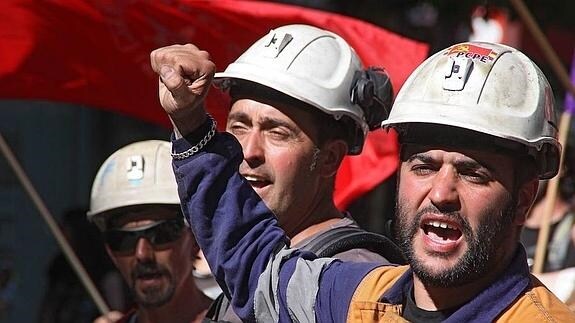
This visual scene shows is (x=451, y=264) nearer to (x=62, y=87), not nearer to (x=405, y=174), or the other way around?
(x=405, y=174)

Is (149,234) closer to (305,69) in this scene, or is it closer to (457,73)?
(305,69)

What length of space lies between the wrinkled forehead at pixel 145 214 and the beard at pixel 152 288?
6.5 inches

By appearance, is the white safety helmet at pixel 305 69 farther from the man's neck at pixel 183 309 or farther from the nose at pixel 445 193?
the nose at pixel 445 193

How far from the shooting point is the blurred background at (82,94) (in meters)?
6.53

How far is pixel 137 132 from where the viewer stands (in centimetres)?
1158

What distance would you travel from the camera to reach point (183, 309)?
5316 millimetres

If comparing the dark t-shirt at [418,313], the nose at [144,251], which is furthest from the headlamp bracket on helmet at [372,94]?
the dark t-shirt at [418,313]

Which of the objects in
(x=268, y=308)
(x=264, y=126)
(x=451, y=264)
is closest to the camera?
(x=451, y=264)

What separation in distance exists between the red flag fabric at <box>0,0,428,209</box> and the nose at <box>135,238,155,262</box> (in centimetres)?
124

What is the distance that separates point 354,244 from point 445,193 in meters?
0.91

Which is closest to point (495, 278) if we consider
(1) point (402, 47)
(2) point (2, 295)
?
(1) point (402, 47)

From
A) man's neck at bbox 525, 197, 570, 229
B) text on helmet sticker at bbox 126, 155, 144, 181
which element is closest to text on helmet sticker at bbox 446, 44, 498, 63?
text on helmet sticker at bbox 126, 155, 144, 181

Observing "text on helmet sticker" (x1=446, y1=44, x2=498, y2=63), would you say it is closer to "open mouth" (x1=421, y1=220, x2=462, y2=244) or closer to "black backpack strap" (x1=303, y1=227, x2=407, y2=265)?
"open mouth" (x1=421, y1=220, x2=462, y2=244)

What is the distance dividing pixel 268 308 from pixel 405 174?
43cm
